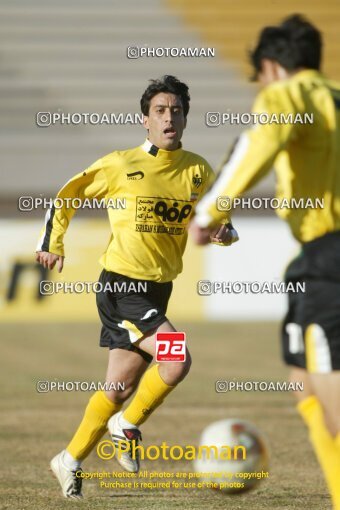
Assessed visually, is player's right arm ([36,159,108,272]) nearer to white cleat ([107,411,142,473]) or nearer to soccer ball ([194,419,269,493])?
white cleat ([107,411,142,473])

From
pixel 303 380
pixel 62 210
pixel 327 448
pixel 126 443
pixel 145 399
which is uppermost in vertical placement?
pixel 62 210

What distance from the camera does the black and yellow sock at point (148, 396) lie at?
17.0 feet

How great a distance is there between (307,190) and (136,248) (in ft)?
6.21

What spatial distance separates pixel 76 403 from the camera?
9.24 metres

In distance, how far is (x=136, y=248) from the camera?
5199mm

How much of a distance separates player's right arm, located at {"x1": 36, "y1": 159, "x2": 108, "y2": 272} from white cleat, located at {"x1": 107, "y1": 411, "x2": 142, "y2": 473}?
891 mm

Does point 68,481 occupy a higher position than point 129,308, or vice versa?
point 129,308

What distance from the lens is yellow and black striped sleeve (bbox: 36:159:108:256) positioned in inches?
203

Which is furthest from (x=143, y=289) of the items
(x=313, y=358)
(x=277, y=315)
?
(x=277, y=315)

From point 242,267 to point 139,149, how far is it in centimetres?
927

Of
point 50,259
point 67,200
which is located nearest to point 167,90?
point 67,200

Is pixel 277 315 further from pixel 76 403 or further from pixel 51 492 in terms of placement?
pixel 51 492

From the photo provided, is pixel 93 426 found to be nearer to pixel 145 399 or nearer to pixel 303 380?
pixel 145 399

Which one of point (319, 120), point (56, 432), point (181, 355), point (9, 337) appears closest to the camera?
point (319, 120)
